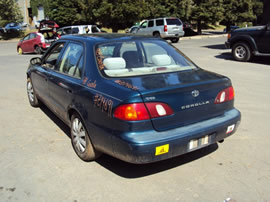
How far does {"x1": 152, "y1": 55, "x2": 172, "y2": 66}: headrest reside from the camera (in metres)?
4.04

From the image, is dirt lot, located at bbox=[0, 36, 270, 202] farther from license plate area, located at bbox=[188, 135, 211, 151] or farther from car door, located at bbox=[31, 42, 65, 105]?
car door, located at bbox=[31, 42, 65, 105]

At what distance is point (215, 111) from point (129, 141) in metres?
1.20

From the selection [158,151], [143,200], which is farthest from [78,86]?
[143,200]

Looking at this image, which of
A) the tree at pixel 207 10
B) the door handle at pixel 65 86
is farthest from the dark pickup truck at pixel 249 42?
the tree at pixel 207 10

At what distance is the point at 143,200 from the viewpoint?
2.89 meters

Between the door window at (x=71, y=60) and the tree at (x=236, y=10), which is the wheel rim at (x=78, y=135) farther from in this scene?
the tree at (x=236, y=10)

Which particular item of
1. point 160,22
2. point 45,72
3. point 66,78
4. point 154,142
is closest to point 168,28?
point 160,22

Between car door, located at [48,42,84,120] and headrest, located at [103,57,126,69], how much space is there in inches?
14.5

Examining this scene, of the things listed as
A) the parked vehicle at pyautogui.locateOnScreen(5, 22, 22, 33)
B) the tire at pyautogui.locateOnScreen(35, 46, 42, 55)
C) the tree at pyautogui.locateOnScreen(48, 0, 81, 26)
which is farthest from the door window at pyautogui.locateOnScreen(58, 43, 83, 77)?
the parked vehicle at pyautogui.locateOnScreen(5, 22, 22, 33)

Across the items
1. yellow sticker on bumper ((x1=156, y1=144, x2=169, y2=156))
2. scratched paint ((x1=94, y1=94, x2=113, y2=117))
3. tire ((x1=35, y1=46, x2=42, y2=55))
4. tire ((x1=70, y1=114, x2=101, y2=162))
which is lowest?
tire ((x1=70, y1=114, x2=101, y2=162))

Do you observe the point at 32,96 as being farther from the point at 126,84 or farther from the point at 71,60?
the point at 126,84

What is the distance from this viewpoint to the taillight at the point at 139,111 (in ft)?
9.39

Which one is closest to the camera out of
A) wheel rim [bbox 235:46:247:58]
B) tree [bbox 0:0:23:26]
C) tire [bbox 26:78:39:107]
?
Result: tire [bbox 26:78:39:107]

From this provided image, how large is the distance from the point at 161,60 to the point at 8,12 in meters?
34.3
